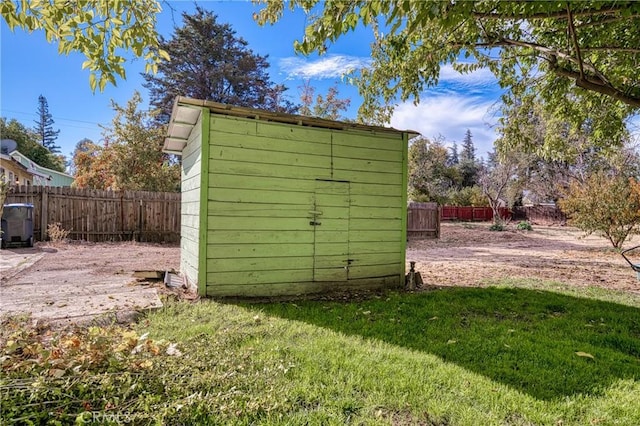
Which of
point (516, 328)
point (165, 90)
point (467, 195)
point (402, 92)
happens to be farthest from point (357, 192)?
point (467, 195)

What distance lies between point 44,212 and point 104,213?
1.43 meters

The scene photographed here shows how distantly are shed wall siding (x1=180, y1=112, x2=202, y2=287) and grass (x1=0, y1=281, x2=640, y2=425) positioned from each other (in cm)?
87

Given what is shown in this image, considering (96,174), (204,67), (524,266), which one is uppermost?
(204,67)

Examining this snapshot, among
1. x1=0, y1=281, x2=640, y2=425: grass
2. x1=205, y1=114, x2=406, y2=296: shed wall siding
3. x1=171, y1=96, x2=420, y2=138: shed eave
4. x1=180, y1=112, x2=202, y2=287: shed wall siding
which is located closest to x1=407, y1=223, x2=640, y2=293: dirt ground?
x1=205, y1=114, x2=406, y2=296: shed wall siding

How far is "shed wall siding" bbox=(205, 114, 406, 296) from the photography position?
425 centimetres

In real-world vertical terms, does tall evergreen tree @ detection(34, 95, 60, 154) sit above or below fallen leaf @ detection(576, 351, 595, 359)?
above

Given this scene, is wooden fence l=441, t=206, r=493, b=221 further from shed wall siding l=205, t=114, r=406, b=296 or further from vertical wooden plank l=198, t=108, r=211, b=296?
vertical wooden plank l=198, t=108, r=211, b=296

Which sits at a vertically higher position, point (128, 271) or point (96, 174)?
point (96, 174)

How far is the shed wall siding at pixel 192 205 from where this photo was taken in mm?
4316

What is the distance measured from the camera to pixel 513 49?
5.62 m

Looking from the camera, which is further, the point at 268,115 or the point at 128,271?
the point at 128,271

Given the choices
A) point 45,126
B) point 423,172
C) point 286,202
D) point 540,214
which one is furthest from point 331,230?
point 45,126

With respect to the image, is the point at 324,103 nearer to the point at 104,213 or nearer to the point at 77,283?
the point at 104,213

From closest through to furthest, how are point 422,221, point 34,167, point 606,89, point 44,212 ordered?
point 606,89, point 44,212, point 422,221, point 34,167
